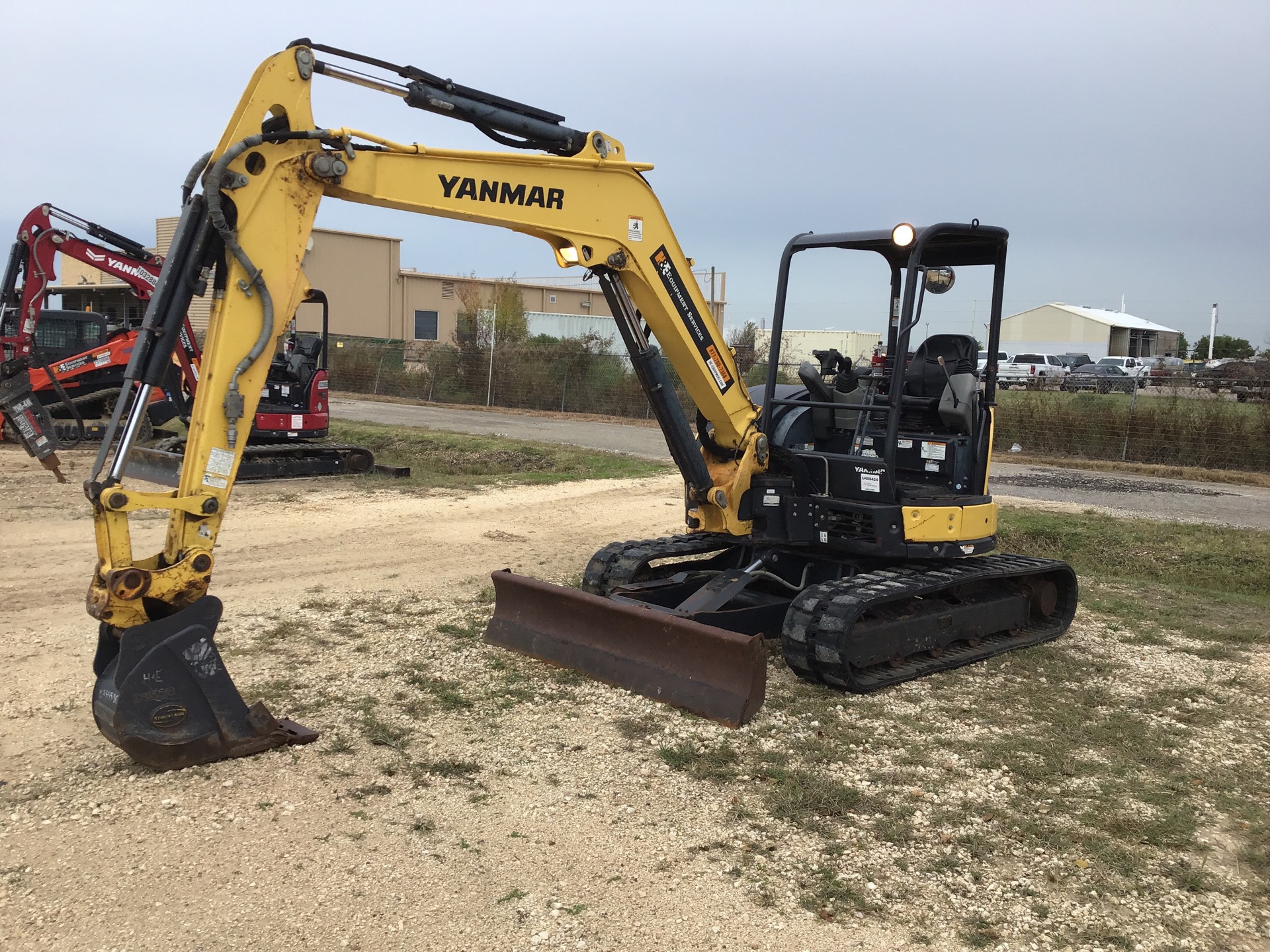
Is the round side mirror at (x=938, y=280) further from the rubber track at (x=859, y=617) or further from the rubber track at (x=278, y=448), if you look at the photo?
the rubber track at (x=278, y=448)

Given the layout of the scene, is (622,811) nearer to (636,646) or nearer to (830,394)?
(636,646)

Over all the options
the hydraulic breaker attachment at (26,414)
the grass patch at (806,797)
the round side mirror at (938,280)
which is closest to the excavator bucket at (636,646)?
the grass patch at (806,797)

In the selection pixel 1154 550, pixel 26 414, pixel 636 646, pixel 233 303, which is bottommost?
pixel 636 646

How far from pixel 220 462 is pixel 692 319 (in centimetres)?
313

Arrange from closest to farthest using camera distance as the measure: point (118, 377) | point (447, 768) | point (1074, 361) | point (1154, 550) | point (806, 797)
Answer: point (806, 797)
point (447, 768)
point (1154, 550)
point (118, 377)
point (1074, 361)

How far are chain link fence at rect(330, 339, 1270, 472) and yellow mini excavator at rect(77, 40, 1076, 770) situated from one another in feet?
17.4

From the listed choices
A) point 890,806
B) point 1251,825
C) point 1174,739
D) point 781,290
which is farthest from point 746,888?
point 781,290

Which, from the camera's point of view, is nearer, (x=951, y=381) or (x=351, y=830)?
(x=351, y=830)

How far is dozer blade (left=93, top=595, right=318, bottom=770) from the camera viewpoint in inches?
174

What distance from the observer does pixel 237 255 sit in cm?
470

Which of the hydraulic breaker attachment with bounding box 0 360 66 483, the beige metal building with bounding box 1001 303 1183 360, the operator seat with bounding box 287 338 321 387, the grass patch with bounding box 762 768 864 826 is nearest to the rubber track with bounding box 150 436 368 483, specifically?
the operator seat with bounding box 287 338 321 387

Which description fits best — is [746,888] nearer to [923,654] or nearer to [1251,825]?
[1251,825]

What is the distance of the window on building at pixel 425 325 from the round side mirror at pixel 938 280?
43108mm

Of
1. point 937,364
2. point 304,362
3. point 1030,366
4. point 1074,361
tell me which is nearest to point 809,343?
point 1030,366
